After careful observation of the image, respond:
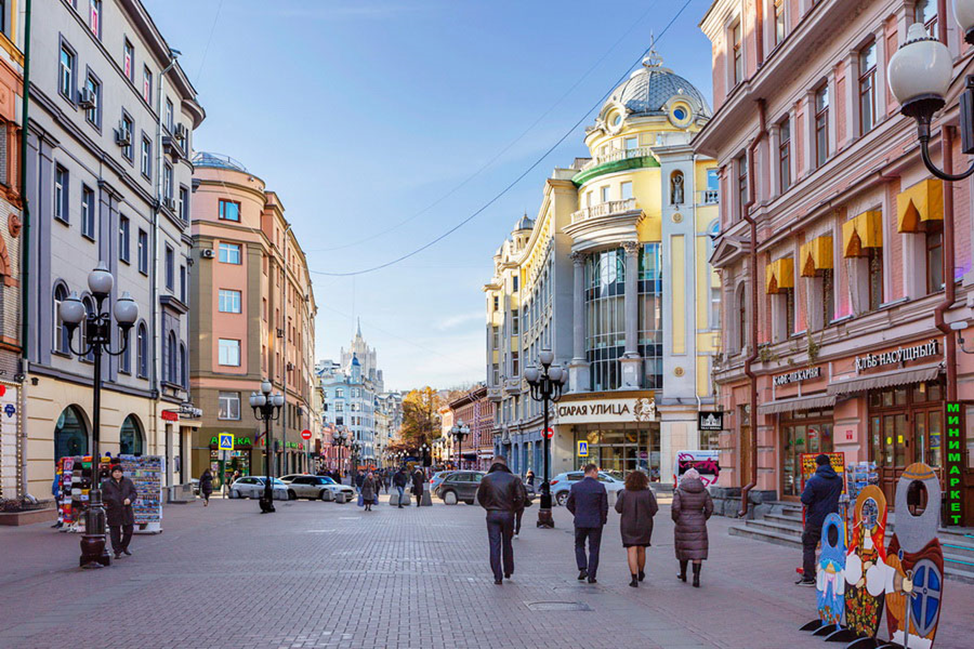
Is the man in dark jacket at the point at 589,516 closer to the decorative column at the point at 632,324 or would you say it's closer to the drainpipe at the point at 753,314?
the drainpipe at the point at 753,314

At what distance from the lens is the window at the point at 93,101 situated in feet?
98.6

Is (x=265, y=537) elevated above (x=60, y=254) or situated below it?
below

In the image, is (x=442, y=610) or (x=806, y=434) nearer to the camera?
(x=442, y=610)

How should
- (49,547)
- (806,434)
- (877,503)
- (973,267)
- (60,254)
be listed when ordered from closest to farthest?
(877,503) → (973,267) → (49,547) → (806,434) → (60,254)

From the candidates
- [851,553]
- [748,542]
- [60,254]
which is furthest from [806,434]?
[60,254]

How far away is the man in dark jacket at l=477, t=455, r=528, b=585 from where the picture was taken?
1410cm

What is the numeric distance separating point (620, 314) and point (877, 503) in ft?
149

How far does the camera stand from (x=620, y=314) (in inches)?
2141

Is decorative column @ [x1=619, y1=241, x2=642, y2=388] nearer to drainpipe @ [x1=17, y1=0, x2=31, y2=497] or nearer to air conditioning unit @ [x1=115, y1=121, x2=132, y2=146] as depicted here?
air conditioning unit @ [x1=115, y1=121, x2=132, y2=146]

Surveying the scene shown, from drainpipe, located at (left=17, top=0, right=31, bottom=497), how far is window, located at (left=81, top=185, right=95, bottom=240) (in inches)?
176

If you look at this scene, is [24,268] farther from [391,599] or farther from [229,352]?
[229,352]

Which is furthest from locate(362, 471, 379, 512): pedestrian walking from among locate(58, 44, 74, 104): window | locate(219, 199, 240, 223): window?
locate(219, 199, 240, 223): window

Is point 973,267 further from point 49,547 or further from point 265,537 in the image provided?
point 49,547

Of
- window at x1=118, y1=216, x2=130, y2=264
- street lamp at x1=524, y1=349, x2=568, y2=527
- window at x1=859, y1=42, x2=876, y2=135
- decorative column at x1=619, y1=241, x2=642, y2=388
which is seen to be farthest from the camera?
decorative column at x1=619, y1=241, x2=642, y2=388
